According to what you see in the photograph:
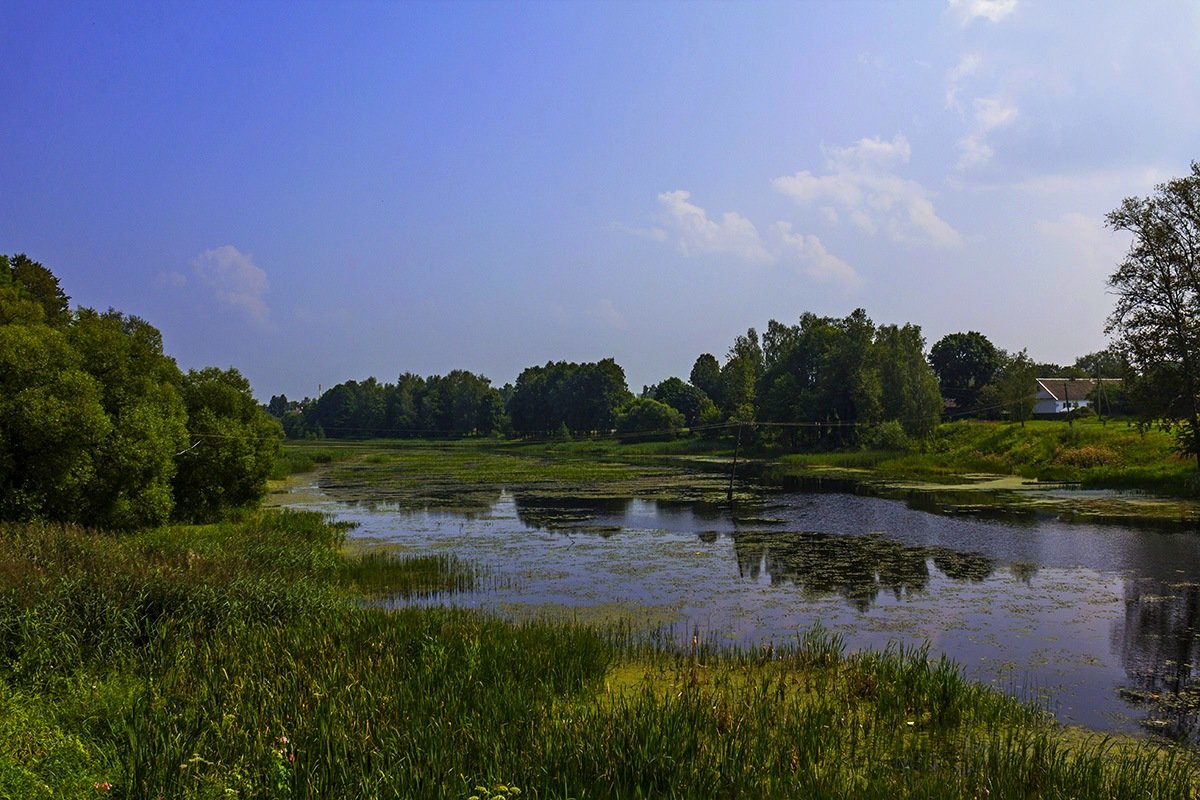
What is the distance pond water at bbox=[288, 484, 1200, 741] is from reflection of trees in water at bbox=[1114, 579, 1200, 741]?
0.04 meters

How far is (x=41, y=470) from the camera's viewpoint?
23.3 meters

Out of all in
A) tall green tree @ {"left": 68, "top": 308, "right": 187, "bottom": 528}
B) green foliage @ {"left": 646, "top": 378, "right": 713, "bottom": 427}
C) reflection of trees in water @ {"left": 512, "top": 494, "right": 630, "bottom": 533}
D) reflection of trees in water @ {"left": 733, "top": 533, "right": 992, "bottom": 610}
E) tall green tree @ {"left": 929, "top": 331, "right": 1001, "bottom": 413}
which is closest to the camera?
reflection of trees in water @ {"left": 733, "top": 533, "right": 992, "bottom": 610}

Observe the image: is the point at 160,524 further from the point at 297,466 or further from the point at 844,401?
the point at 844,401

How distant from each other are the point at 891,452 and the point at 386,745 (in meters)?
64.2

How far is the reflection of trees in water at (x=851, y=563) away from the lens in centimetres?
2073

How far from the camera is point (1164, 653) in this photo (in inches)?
561

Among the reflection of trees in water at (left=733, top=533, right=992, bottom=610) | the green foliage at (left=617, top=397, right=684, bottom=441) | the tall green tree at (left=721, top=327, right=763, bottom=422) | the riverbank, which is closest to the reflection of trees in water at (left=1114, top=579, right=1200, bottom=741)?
the reflection of trees in water at (left=733, top=533, right=992, bottom=610)

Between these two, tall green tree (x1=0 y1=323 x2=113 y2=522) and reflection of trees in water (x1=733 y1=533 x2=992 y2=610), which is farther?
tall green tree (x1=0 y1=323 x2=113 y2=522)

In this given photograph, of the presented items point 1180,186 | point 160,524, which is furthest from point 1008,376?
point 160,524

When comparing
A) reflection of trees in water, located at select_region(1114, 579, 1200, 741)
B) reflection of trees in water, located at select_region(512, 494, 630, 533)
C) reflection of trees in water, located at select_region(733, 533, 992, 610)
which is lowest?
reflection of trees in water, located at select_region(512, 494, 630, 533)

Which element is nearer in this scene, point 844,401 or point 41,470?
point 41,470

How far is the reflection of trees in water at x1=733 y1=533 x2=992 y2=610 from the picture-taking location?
20734 mm

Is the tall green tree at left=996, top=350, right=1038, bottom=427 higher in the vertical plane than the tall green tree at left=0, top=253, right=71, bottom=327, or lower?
lower

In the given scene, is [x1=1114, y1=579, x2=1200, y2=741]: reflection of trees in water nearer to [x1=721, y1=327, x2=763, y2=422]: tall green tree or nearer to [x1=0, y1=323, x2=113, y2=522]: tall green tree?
[x1=0, y1=323, x2=113, y2=522]: tall green tree
